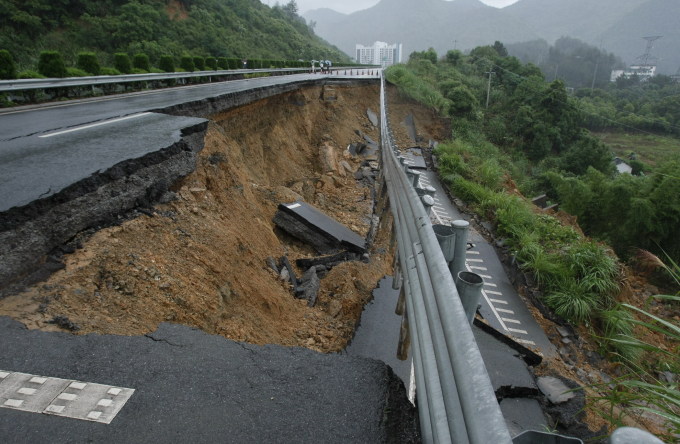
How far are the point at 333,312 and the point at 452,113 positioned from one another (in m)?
29.1

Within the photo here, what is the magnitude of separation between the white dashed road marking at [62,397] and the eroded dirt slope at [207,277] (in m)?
0.50

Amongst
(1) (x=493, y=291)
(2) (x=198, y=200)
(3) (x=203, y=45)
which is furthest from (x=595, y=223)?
(3) (x=203, y=45)

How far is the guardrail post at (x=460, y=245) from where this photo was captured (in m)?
2.20

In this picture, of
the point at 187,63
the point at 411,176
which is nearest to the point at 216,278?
the point at 411,176

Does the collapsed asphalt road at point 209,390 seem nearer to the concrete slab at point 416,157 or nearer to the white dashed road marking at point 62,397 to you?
the white dashed road marking at point 62,397

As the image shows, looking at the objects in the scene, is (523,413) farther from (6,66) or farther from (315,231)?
(6,66)

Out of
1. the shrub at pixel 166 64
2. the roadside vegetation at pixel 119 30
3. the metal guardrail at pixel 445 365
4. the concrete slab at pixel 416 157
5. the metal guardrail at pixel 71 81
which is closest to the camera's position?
the metal guardrail at pixel 445 365

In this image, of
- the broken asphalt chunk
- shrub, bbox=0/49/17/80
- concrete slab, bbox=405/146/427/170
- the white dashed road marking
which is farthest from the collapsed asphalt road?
concrete slab, bbox=405/146/427/170

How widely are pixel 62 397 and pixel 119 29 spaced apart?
3563 centimetres

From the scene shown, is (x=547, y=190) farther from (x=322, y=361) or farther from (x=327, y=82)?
(x=322, y=361)

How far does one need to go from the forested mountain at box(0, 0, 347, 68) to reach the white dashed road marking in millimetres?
24732

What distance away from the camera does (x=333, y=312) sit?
4.68 meters

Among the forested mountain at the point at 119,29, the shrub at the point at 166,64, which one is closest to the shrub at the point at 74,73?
the shrub at the point at 166,64

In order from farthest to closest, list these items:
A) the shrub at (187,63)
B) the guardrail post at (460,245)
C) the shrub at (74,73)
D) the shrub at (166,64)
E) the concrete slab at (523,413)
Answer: the shrub at (187,63) → the shrub at (166,64) → the shrub at (74,73) → the concrete slab at (523,413) → the guardrail post at (460,245)
